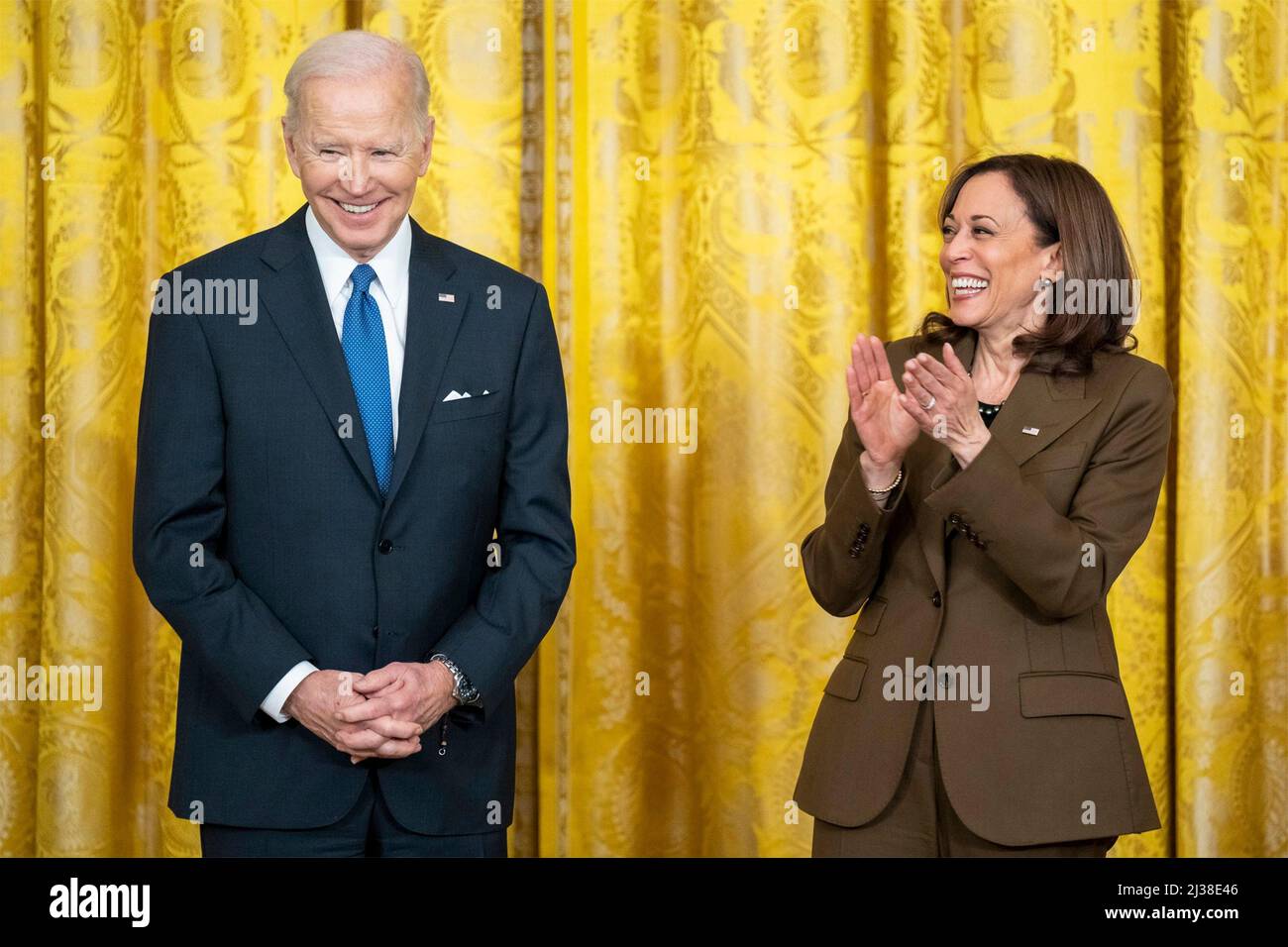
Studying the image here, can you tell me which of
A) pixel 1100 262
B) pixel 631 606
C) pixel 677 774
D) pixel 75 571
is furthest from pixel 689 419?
pixel 75 571

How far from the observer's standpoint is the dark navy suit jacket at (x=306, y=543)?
1.67 m

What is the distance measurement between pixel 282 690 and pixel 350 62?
786 millimetres

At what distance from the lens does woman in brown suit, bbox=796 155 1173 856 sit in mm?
1658

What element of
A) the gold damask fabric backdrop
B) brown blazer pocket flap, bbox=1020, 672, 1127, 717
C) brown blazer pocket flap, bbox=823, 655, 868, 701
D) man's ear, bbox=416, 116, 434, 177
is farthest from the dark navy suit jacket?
the gold damask fabric backdrop

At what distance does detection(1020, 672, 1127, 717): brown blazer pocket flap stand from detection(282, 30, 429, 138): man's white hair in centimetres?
106

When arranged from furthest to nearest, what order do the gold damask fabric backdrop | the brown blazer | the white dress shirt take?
1. the gold damask fabric backdrop
2. the white dress shirt
3. the brown blazer

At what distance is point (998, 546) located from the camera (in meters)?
1.65

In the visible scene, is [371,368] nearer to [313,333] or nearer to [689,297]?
[313,333]

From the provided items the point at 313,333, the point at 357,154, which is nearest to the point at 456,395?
the point at 313,333

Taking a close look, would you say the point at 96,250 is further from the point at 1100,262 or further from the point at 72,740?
the point at 1100,262

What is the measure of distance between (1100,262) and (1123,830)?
732mm

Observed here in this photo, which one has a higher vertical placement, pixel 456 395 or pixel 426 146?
pixel 426 146

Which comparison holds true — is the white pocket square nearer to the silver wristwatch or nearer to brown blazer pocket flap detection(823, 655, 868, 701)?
the silver wristwatch
